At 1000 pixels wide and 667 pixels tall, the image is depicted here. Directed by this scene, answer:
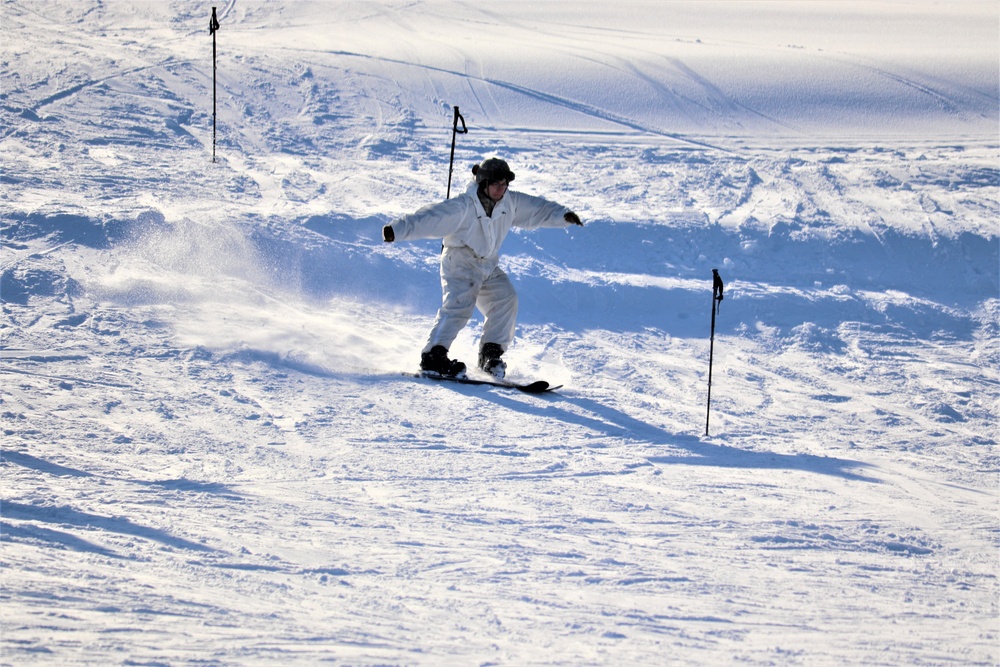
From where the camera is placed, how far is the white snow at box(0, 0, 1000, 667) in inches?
172

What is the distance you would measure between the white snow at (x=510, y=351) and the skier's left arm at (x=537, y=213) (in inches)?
38.8

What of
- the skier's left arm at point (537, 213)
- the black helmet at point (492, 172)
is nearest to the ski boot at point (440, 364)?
the skier's left arm at point (537, 213)

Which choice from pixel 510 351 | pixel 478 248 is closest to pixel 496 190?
pixel 478 248

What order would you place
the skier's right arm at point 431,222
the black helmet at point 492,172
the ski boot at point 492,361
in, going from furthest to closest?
the ski boot at point 492,361, the black helmet at point 492,172, the skier's right arm at point 431,222

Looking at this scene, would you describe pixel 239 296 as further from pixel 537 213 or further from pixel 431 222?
pixel 537 213

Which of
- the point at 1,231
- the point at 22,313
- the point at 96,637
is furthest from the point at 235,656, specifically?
the point at 1,231

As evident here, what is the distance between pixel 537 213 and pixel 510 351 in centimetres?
108

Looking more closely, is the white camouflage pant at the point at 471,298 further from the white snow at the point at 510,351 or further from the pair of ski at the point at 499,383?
the white snow at the point at 510,351

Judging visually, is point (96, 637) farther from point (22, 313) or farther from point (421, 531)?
point (22, 313)

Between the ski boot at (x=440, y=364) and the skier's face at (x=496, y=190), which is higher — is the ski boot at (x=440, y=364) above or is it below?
below

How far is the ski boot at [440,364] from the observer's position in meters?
7.23

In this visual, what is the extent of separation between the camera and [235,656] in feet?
12.7

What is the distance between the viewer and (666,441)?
6457 mm

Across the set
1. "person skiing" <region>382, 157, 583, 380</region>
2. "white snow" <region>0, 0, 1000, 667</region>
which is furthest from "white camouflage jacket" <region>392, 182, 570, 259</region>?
"white snow" <region>0, 0, 1000, 667</region>
